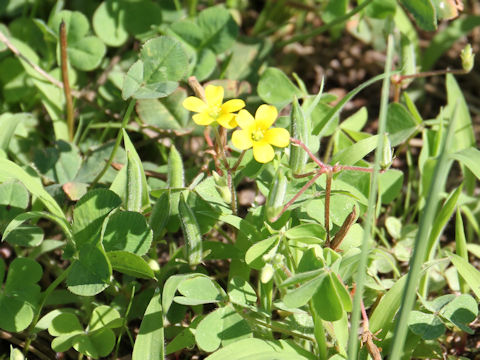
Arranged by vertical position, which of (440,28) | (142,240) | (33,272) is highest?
(440,28)

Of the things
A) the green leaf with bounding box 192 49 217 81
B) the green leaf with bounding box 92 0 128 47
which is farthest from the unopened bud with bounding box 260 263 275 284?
the green leaf with bounding box 92 0 128 47

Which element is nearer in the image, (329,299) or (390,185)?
(329,299)

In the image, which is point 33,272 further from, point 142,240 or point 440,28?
point 440,28

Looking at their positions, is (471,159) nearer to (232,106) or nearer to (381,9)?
(232,106)

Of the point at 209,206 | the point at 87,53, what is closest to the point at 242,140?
the point at 209,206

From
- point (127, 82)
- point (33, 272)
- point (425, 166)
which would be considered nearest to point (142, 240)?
point (33, 272)

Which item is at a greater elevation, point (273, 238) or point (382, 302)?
point (273, 238)

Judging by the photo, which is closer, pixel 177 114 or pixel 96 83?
pixel 177 114
